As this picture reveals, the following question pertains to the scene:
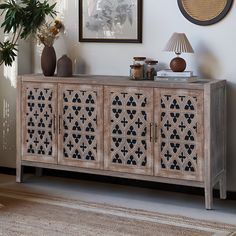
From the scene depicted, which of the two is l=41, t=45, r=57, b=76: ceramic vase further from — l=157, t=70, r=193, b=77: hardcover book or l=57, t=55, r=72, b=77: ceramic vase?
l=157, t=70, r=193, b=77: hardcover book

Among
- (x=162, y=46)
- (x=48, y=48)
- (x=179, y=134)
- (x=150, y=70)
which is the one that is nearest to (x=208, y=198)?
(x=179, y=134)

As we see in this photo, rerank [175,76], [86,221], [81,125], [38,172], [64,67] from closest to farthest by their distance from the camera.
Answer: [86,221] < [175,76] < [81,125] < [64,67] < [38,172]

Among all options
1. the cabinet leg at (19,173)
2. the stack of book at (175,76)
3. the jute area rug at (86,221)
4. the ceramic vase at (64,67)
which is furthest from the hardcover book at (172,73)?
the cabinet leg at (19,173)

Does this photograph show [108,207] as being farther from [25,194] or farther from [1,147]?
[1,147]

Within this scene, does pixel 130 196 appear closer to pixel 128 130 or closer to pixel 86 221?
pixel 128 130

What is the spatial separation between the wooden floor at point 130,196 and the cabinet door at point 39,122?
26 cm

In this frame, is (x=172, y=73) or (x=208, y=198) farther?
(x=172, y=73)

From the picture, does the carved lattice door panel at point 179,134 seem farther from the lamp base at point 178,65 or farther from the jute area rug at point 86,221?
the jute area rug at point 86,221

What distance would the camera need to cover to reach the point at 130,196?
4.68m

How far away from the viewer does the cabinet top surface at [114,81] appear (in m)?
4.30

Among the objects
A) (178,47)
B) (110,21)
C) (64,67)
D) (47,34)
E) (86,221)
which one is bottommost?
(86,221)

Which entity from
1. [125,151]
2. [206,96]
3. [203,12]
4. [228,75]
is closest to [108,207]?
[125,151]

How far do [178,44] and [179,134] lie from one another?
67cm

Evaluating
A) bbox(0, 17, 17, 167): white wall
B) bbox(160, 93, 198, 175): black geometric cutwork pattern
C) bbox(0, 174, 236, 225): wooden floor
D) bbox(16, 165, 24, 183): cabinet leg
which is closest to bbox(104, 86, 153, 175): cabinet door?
bbox(160, 93, 198, 175): black geometric cutwork pattern
